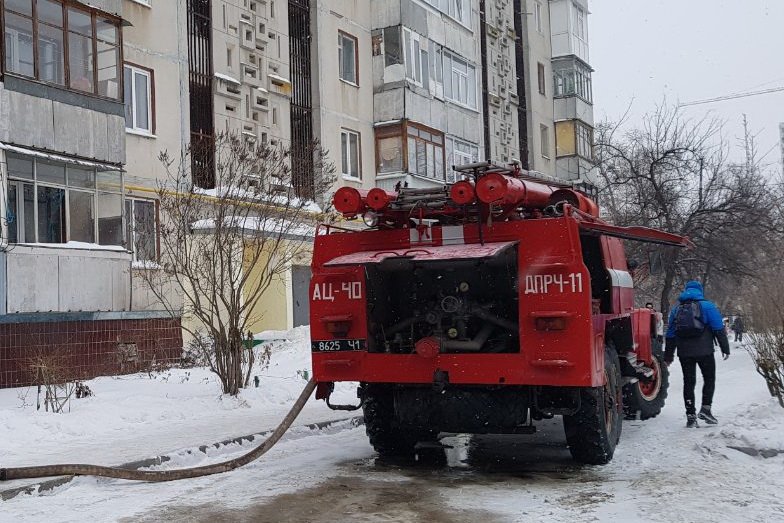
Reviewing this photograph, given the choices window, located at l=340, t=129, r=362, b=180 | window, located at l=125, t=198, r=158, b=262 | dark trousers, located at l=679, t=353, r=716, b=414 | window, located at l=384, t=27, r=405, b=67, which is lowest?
dark trousers, located at l=679, t=353, r=716, b=414

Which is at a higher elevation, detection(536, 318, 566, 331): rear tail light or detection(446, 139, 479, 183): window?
detection(446, 139, 479, 183): window

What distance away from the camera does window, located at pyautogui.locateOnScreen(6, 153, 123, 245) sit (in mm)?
15773

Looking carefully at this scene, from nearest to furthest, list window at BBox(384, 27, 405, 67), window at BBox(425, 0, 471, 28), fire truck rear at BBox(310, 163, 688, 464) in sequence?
fire truck rear at BBox(310, 163, 688, 464)
window at BBox(384, 27, 405, 67)
window at BBox(425, 0, 471, 28)

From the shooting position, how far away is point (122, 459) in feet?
28.1

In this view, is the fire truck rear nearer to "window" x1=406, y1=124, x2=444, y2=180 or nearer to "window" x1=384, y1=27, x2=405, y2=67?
"window" x1=406, y1=124, x2=444, y2=180

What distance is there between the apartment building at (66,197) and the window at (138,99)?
151 cm

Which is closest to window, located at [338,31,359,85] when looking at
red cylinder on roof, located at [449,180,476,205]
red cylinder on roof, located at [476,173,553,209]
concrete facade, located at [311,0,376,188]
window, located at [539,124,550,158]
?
concrete facade, located at [311,0,376,188]

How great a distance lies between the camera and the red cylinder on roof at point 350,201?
8.48 meters

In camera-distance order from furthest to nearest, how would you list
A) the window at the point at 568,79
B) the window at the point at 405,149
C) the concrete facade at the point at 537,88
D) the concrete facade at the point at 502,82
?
the window at the point at 568,79 → the concrete facade at the point at 537,88 → the concrete facade at the point at 502,82 → the window at the point at 405,149

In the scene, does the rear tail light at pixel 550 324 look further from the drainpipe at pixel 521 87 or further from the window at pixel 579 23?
the window at pixel 579 23

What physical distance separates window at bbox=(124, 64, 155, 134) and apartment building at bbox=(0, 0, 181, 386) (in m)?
1.51

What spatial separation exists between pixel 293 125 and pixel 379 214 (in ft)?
56.3

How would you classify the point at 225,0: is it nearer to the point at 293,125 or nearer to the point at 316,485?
the point at 293,125

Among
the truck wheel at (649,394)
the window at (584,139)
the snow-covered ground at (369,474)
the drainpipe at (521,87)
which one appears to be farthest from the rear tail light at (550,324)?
the window at (584,139)
